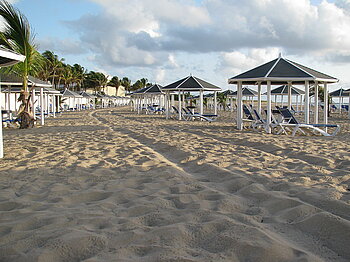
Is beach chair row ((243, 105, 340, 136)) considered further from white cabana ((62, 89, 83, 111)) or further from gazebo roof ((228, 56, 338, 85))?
white cabana ((62, 89, 83, 111))

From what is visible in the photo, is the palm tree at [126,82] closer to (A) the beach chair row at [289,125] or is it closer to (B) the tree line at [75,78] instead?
(B) the tree line at [75,78]

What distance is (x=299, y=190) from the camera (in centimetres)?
355

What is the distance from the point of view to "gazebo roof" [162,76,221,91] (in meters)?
17.6

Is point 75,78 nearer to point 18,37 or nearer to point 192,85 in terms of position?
point 192,85

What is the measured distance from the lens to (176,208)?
3094 mm

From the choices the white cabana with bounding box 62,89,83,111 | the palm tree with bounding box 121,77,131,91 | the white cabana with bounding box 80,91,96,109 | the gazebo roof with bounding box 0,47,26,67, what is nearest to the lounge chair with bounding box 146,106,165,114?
the white cabana with bounding box 62,89,83,111

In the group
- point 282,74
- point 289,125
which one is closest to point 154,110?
point 282,74

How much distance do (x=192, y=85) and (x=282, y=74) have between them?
7665 mm

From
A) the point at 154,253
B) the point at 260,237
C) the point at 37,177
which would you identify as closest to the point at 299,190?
the point at 260,237

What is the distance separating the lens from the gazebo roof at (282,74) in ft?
33.7

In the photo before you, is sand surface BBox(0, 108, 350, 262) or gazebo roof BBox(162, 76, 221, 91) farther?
gazebo roof BBox(162, 76, 221, 91)

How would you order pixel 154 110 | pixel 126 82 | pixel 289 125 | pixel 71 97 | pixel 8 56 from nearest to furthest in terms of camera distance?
pixel 8 56, pixel 289 125, pixel 154 110, pixel 71 97, pixel 126 82

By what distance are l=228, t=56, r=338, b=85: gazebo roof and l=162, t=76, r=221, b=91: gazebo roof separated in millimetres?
6118

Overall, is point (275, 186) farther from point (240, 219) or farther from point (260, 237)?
point (260, 237)
